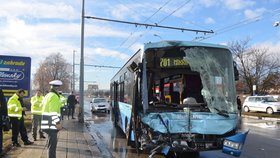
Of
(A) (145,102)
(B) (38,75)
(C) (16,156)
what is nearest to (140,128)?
(A) (145,102)

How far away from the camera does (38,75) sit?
236 ft

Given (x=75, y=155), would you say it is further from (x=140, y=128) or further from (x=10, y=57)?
(x=10, y=57)

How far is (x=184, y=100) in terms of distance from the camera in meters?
9.62

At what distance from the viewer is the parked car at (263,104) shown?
34.3 meters

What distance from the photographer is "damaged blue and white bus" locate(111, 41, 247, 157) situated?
8.72m

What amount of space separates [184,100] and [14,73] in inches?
301

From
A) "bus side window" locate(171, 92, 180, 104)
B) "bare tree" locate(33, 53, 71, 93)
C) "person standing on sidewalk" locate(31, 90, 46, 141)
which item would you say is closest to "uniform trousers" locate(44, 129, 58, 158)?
"bus side window" locate(171, 92, 180, 104)

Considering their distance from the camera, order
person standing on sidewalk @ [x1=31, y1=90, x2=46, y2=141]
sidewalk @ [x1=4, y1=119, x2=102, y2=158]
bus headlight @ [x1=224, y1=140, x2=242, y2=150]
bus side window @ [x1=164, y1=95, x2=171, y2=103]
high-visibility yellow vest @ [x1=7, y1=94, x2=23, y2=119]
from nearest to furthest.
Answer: bus headlight @ [x1=224, y1=140, x2=242, y2=150]
bus side window @ [x1=164, y1=95, x2=171, y2=103]
sidewalk @ [x1=4, y1=119, x2=102, y2=158]
high-visibility yellow vest @ [x1=7, y1=94, x2=23, y2=119]
person standing on sidewalk @ [x1=31, y1=90, x2=46, y2=141]

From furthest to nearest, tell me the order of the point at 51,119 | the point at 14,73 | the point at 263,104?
the point at 263,104
the point at 14,73
the point at 51,119

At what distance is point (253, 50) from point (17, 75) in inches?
1963

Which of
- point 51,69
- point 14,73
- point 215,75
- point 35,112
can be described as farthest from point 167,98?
point 51,69

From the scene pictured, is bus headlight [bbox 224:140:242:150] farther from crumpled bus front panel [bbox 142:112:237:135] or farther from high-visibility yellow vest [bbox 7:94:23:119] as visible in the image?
high-visibility yellow vest [bbox 7:94:23:119]

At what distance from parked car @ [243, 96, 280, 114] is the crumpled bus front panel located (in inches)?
1071

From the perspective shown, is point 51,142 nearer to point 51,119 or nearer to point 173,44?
point 51,119
